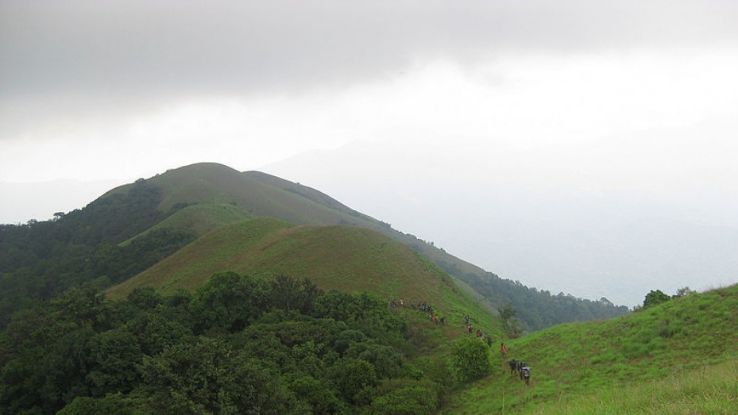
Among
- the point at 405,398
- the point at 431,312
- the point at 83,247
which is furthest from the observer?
the point at 83,247

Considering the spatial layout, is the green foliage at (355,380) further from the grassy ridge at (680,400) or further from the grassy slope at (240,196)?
the grassy slope at (240,196)

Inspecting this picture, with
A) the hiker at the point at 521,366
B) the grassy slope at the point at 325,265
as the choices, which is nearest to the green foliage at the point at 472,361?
the hiker at the point at 521,366

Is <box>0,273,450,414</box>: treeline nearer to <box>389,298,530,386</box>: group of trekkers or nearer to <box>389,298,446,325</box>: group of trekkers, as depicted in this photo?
<box>389,298,530,386</box>: group of trekkers

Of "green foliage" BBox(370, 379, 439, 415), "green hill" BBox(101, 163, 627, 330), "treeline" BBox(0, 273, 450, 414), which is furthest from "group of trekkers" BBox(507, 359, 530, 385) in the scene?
"green hill" BBox(101, 163, 627, 330)

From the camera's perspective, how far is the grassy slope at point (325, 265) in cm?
5069

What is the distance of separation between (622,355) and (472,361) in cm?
793

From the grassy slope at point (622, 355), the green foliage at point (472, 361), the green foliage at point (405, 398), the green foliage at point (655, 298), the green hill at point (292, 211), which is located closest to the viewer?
the grassy slope at point (622, 355)

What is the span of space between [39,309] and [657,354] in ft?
150

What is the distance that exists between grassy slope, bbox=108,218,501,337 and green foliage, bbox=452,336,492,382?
14.8 metres

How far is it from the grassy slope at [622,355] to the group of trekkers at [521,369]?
412 mm

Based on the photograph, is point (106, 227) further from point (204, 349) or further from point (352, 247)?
point (204, 349)

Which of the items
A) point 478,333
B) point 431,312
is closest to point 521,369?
point 478,333

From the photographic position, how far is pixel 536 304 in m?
136

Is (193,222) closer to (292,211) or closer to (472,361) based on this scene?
(292,211)
